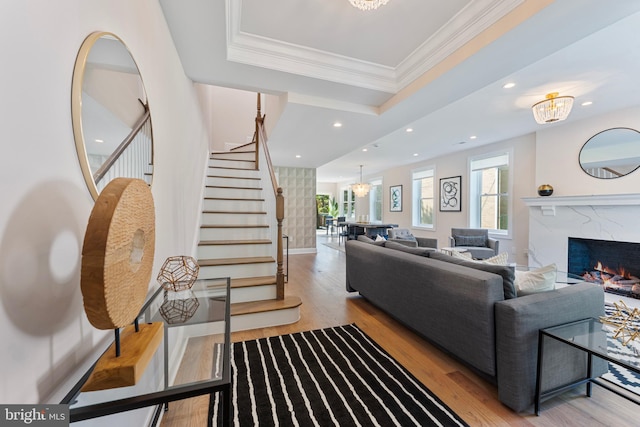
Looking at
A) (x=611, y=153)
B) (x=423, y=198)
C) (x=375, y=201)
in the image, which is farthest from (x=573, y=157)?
(x=375, y=201)

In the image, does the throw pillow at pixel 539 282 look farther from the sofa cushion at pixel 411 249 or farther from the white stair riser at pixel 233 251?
the white stair riser at pixel 233 251

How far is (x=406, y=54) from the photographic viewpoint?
2578mm

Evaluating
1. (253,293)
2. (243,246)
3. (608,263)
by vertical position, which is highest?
(243,246)

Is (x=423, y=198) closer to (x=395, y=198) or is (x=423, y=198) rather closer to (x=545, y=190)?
(x=395, y=198)

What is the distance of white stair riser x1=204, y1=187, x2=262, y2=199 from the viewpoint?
410cm

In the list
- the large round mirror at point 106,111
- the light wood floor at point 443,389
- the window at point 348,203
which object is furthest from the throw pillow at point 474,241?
the window at point 348,203

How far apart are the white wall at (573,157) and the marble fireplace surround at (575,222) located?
0.22 m

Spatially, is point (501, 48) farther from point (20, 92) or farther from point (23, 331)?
point (23, 331)

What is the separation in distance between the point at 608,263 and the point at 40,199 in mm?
6233

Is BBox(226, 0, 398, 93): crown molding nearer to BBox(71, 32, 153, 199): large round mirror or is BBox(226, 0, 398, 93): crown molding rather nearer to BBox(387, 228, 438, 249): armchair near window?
BBox(71, 32, 153, 199): large round mirror

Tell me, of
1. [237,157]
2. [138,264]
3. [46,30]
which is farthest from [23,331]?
[237,157]

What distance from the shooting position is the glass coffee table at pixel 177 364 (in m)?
0.67

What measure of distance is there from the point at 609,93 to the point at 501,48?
8.35ft

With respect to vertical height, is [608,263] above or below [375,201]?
below
